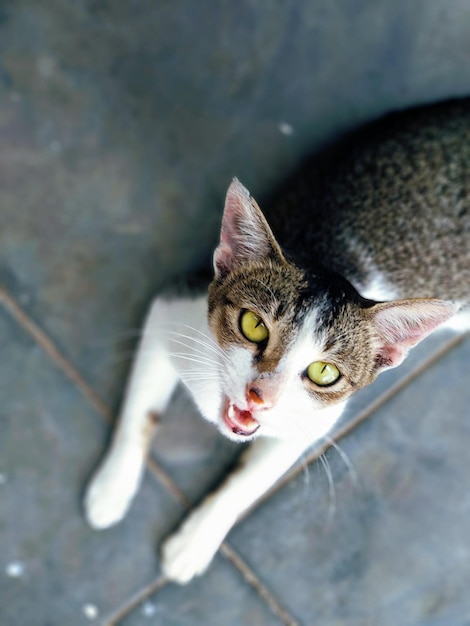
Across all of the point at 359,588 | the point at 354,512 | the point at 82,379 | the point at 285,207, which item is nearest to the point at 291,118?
the point at 285,207

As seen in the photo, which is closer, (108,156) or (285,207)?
(285,207)

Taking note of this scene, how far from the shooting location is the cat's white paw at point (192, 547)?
5.01 ft

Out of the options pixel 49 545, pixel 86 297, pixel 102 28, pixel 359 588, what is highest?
pixel 102 28

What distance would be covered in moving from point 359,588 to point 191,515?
18.2 inches

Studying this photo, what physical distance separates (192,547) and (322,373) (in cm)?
69

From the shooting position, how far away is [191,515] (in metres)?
Answer: 1.59

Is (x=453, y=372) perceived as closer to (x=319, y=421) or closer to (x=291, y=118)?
(x=319, y=421)

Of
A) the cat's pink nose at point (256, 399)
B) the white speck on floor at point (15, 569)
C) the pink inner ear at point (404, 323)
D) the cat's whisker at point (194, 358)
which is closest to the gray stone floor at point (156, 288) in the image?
the white speck on floor at point (15, 569)

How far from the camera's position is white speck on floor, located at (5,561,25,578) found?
1587mm

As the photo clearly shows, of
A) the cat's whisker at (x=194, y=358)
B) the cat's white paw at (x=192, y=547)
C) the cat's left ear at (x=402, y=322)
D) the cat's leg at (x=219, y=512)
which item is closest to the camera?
the cat's left ear at (x=402, y=322)

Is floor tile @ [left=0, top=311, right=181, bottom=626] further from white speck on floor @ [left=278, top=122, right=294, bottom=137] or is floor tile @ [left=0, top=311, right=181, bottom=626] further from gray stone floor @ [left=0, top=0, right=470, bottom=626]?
white speck on floor @ [left=278, top=122, right=294, bottom=137]

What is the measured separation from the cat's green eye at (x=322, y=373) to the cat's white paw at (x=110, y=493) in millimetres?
661

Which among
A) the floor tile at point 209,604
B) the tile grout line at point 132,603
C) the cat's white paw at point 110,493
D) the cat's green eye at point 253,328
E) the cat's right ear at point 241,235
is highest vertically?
the cat's right ear at point 241,235

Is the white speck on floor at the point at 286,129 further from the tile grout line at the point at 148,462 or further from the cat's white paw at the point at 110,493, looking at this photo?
the cat's white paw at the point at 110,493
